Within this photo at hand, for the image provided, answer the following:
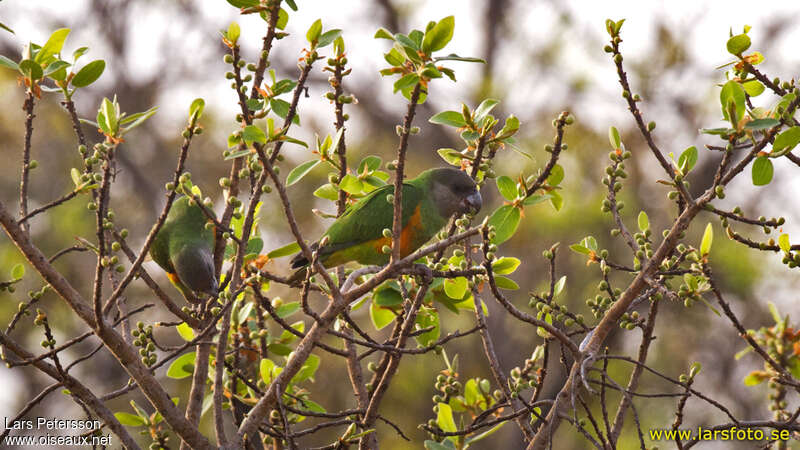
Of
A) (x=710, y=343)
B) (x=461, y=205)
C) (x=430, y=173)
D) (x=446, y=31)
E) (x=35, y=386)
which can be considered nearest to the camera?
(x=446, y=31)

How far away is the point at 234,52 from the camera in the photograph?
244cm

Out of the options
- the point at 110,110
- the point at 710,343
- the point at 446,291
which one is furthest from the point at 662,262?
the point at 710,343

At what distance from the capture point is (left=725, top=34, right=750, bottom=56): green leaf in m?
2.54

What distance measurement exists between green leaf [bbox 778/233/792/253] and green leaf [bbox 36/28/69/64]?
2384 mm

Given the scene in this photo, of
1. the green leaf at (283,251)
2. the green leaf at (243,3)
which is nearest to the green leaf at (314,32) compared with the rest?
the green leaf at (243,3)

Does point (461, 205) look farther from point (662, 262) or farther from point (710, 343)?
point (710, 343)

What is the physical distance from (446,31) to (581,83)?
1208 cm

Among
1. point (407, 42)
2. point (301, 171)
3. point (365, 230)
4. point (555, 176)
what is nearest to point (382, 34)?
point (407, 42)

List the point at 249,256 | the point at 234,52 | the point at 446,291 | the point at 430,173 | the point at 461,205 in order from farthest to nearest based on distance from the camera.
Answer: the point at 430,173, the point at 461,205, the point at 249,256, the point at 446,291, the point at 234,52

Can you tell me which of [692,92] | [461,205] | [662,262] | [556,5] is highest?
[556,5]

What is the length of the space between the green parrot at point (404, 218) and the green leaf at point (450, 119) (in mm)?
Answer: 1162

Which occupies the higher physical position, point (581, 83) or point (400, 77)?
point (581, 83)

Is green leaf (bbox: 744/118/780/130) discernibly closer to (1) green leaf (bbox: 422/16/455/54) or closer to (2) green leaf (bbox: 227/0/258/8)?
(1) green leaf (bbox: 422/16/455/54)

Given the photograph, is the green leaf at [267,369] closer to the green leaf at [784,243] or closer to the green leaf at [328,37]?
the green leaf at [328,37]
